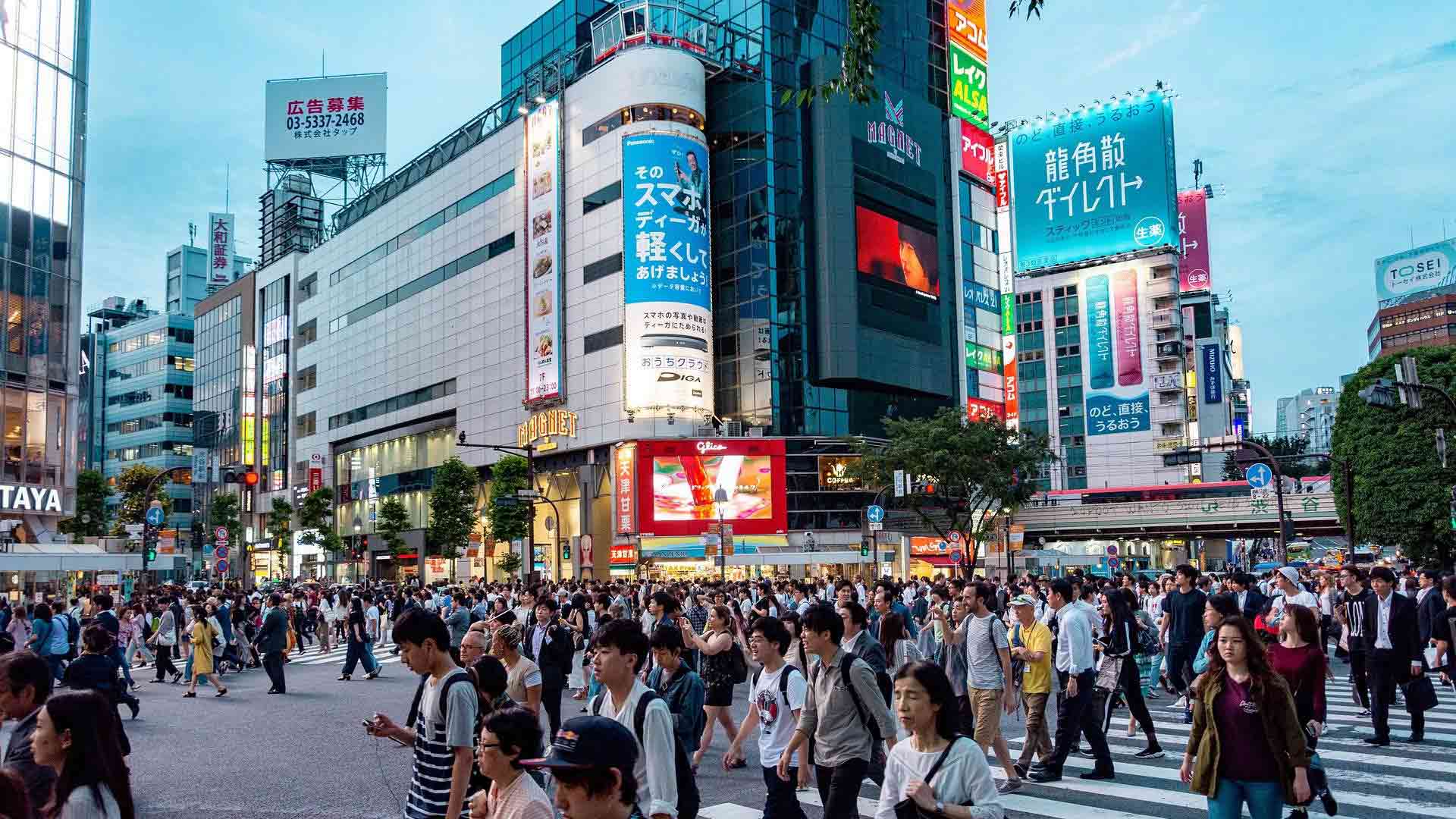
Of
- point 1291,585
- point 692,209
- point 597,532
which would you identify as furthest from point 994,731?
point 597,532

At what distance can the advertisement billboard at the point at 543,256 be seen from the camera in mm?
59219

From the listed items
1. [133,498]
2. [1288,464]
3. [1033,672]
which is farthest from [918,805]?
[1288,464]

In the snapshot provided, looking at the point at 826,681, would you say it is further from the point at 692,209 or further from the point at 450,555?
the point at 450,555

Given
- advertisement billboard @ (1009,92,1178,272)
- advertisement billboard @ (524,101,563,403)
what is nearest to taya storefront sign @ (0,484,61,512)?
advertisement billboard @ (524,101,563,403)

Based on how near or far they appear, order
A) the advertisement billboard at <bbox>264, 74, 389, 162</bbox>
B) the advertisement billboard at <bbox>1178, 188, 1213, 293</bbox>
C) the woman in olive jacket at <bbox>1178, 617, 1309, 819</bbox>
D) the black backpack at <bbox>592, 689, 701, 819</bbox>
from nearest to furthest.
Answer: the black backpack at <bbox>592, 689, 701, 819</bbox>, the woman in olive jacket at <bbox>1178, 617, 1309, 819</bbox>, the advertisement billboard at <bbox>264, 74, 389, 162</bbox>, the advertisement billboard at <bbox>1178, 188, 1213, 293</bbox>

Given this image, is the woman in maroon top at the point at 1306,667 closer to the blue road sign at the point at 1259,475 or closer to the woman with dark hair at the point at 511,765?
the woman with dark hair at the point at 511,765

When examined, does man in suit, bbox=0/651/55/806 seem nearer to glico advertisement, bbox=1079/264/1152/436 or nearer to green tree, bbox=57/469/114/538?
green tree, bbox=57/469/114/538

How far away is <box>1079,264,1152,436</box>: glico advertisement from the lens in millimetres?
91750

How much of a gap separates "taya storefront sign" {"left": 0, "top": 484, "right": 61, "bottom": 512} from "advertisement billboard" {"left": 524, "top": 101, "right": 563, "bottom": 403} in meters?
23.7

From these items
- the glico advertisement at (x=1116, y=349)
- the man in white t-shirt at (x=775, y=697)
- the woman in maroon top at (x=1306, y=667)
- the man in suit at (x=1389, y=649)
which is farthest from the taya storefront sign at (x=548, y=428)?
the glico advertisement at (x=1116, y=349)

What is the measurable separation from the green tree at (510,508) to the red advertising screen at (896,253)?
67.2ft

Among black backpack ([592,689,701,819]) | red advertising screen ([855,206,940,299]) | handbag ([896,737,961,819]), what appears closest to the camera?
handbag ([896,737,961,819])

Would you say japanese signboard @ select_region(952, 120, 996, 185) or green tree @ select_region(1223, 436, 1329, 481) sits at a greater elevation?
japanese signboard @ select_region(952, 120, 996, 185)

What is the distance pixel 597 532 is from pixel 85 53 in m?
31.4
